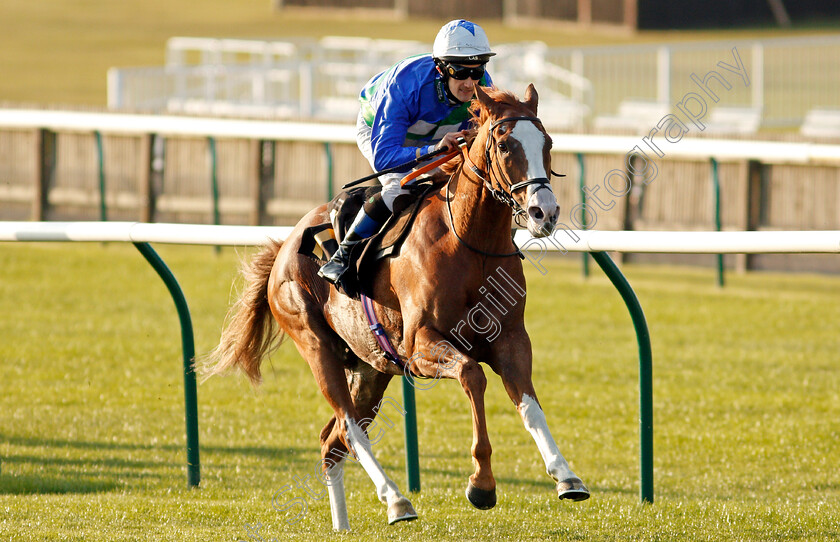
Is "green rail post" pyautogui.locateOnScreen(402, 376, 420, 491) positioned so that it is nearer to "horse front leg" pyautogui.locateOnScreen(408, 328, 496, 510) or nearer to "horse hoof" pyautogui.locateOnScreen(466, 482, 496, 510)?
"horse front leg" pyautogui.locateOnScreen(408, 328, 496, 510)

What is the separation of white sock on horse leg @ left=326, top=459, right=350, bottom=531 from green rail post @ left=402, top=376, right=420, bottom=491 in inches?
20.4

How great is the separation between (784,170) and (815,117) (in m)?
6.10

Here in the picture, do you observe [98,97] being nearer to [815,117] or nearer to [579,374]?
[815,117]

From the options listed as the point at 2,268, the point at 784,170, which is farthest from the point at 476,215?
the point at 2,268

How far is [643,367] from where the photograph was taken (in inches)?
201

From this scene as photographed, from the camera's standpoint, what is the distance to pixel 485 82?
15.8 ft

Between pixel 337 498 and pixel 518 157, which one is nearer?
pixel 518 157

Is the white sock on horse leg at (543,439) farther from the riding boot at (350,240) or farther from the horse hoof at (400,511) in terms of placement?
the riding boot at (350,240)

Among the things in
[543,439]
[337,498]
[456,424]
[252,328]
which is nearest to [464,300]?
[543,439]

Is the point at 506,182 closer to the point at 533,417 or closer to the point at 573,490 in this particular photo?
the point at 533,417

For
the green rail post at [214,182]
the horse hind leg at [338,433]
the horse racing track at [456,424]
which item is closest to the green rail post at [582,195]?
the horse racing track at [456,424]

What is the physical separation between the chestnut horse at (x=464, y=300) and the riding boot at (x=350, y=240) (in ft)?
0.52

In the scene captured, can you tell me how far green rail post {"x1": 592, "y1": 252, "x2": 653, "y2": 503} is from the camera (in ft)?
16.1

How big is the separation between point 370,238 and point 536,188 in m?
0.98
